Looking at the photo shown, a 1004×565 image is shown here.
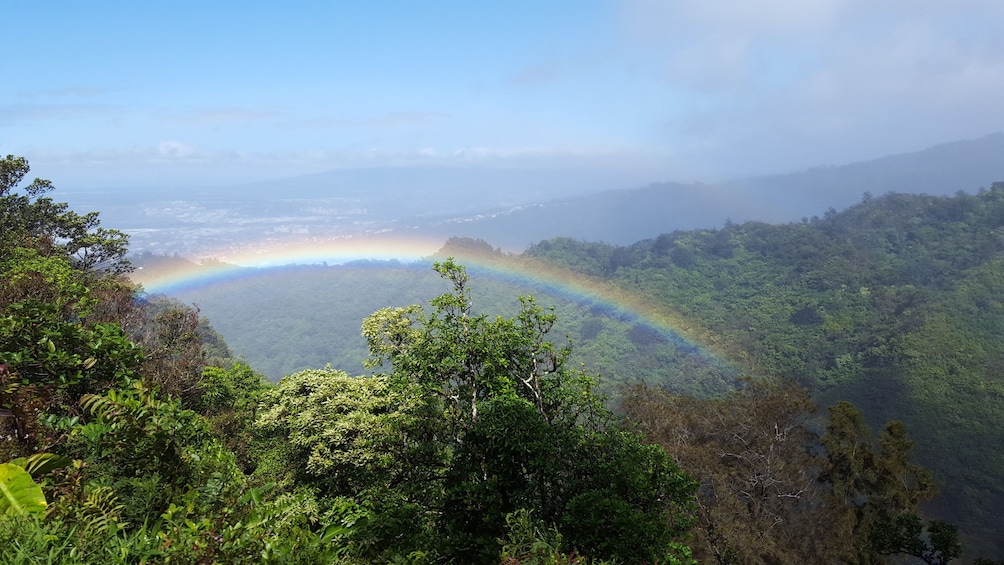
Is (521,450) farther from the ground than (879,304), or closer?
farther from the ground

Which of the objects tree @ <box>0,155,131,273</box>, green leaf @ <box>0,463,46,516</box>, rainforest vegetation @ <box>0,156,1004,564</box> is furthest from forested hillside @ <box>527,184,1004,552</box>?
tree @ <box>0,155,131,273</box>

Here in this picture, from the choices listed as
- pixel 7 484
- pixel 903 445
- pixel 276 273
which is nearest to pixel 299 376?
pixel 7 484

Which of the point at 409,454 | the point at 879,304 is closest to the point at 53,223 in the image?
the point at 409,454

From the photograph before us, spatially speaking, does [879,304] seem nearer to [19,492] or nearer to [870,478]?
[870,478]

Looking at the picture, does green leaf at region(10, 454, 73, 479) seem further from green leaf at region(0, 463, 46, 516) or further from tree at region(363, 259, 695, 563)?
tree at region(363, 259, 695, 563)

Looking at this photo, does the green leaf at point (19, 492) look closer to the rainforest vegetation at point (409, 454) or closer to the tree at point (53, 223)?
the rainforest vegetation at point (409, 454)

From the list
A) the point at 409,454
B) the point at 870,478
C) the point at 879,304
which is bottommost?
the point at 879,304

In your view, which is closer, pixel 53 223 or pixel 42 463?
pixel 42 463
